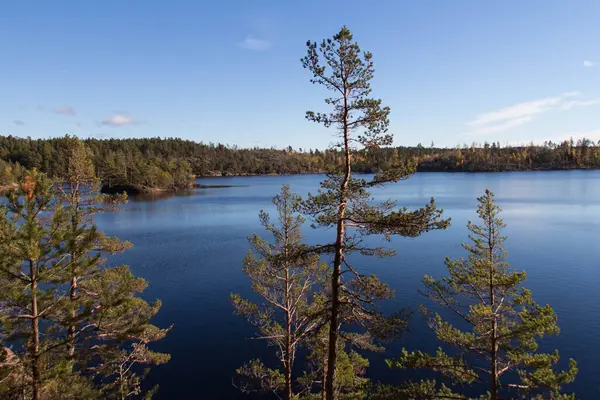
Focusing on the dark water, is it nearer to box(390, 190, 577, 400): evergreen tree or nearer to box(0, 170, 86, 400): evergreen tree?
box(390, 190, 577, 400): evergreen tree

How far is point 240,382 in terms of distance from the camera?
67.4 feet

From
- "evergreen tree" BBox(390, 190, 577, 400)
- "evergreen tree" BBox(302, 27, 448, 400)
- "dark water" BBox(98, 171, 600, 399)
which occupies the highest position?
"evergreen tree" BBox(302, 27, 448, 400)

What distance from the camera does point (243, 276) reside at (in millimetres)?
35344

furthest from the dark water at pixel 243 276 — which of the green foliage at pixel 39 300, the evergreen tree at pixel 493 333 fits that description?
the green foliage at pixel 39 300

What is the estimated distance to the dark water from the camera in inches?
854

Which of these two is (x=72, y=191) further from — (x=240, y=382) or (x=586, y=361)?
(x=586, y=361)

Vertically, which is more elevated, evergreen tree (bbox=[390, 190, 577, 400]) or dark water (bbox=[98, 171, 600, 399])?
evergreen tree (bbox=[390, 190, 577, 400])

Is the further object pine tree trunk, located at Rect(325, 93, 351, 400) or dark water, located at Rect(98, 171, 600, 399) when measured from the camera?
dark water, located at Rect(98, 171, 600, 399)

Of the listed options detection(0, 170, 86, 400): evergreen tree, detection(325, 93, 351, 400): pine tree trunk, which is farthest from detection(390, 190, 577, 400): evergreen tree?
detection(0, 170, 86, 400): evergreen tree

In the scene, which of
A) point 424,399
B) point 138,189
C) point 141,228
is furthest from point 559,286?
point 138,189

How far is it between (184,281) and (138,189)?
96.5 metres

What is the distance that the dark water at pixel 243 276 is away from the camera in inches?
854

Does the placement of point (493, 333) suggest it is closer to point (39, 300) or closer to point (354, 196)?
point (354, 196)

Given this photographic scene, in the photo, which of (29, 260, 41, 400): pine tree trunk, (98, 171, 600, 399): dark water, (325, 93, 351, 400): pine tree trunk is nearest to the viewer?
(29, 260, 41, 400): pine tree trunk
